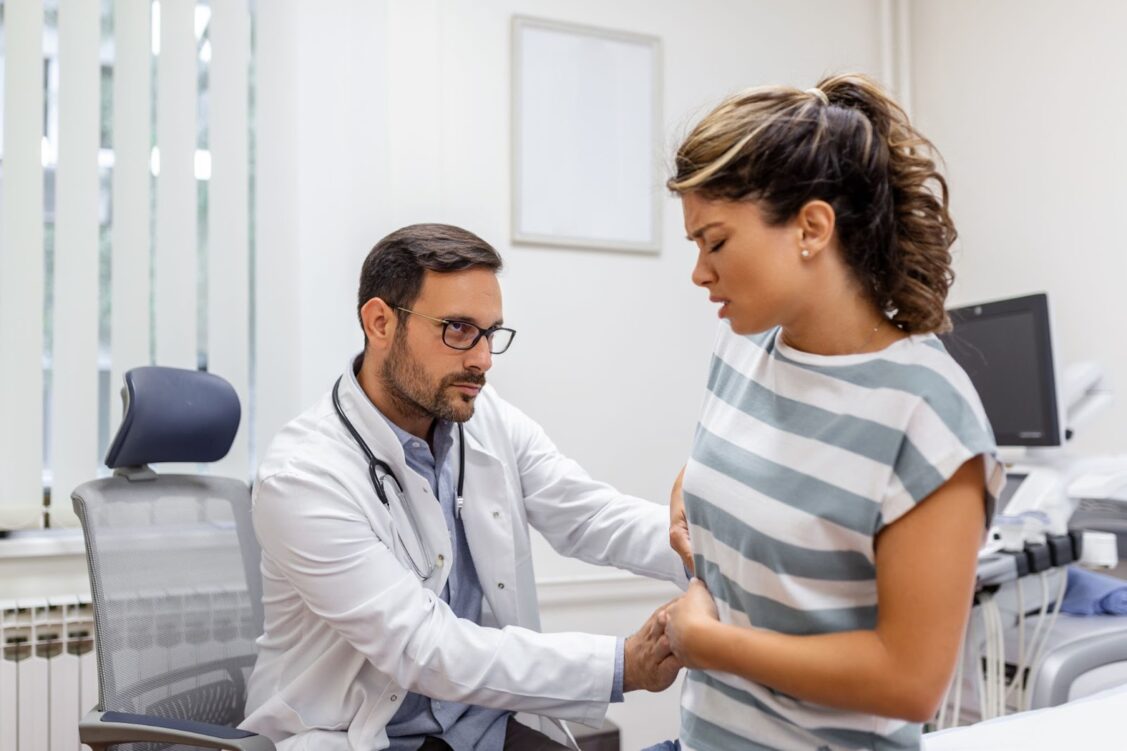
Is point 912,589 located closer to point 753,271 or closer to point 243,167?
point 753,271

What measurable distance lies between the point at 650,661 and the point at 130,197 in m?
1.73

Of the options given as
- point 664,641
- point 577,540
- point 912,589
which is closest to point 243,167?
point 577,540

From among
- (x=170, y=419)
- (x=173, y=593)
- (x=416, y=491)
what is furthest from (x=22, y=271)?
(x=416, y=491)

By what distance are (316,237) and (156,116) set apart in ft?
1.55

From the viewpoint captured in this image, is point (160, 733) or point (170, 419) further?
point (170, 419)

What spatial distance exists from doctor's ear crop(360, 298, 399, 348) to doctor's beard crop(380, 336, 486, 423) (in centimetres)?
3

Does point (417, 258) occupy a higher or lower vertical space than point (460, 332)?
higher

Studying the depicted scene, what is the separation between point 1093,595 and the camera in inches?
78.3

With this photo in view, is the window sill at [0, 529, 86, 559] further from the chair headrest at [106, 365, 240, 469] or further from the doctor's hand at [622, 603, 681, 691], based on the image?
the doctor's hand at [622, 603, 681, 691]

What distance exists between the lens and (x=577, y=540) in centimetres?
182

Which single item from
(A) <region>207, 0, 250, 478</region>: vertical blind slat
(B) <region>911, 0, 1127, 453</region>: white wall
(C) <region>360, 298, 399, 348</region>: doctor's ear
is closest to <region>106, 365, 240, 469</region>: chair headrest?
(C) <region>360, 298, 399, 348</region>: doctor's ear

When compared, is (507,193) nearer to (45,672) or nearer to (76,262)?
(76,262)

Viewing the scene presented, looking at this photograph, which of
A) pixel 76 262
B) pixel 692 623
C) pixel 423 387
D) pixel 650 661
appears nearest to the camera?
pixel 692 623

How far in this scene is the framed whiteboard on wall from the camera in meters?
2.71
